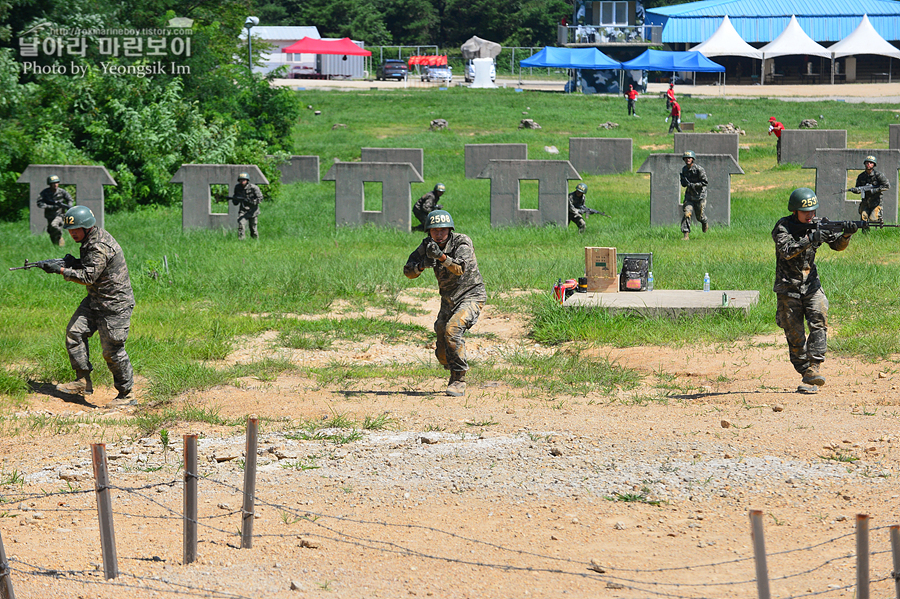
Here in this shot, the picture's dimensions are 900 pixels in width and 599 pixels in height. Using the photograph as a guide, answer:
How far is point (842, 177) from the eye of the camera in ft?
70.3

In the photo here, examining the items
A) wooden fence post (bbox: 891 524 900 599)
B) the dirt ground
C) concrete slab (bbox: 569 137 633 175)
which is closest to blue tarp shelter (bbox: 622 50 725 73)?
concrete slab (bbox: 569 137 633 175)

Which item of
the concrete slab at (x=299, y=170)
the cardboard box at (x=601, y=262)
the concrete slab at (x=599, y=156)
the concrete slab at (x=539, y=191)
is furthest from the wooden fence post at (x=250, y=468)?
the concrete slab at (x=599, y=156)

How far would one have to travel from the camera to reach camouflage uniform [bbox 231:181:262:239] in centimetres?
2059

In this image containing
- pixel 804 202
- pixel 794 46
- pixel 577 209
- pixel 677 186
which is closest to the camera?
pixel 804 202

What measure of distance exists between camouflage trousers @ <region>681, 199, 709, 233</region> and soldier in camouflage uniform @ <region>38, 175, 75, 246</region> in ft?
38.0

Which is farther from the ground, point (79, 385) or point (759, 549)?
point (759, 549)

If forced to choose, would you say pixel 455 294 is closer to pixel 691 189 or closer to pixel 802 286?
pixel 802 286

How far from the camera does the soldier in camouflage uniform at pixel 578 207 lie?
21.5m

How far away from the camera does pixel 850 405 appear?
9484 mm

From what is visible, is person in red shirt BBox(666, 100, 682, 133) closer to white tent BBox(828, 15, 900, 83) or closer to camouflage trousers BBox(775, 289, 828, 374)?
white tent BBox(828, 15, 900, 83)

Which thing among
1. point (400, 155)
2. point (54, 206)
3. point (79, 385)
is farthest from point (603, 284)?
point (400, 155)

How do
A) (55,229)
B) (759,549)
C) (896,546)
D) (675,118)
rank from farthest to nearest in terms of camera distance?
1. (675,118)
2. (55,229)
3. (896,546)
4. (759,549)

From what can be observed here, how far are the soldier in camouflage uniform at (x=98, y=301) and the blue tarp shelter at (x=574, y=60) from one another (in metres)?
45.1

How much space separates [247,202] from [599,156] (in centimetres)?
1348
